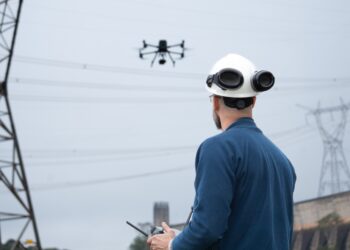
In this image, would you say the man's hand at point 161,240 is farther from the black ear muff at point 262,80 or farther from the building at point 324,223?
the building at point 324,223

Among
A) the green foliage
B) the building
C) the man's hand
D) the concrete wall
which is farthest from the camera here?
the green foliage

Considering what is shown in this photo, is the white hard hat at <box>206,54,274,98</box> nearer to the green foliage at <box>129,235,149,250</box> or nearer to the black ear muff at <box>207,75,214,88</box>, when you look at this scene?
the black ear muff at <box>207,75,214,88</box>

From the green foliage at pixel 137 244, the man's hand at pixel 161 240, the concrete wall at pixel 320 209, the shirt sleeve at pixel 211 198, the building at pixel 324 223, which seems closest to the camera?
the shirt sleeve at pixel 211 198

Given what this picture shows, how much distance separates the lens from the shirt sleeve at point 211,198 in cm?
377

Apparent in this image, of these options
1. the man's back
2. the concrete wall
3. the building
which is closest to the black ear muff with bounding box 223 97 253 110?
the man's back

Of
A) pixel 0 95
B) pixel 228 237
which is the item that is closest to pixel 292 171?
pixel 228 237

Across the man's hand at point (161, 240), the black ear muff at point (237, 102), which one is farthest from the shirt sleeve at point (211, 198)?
the black ear muff at point (237, 102)

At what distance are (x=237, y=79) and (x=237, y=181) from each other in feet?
1.96

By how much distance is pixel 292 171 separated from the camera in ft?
14.2

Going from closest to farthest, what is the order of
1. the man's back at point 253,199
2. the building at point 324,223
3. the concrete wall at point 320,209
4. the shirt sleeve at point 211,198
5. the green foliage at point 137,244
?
the shirt sleeve at point 211,198 → the man's back at point 253,199 → the building at point 324,223 → the concrete wall at point 320,209 → the green foliage at point 137,244

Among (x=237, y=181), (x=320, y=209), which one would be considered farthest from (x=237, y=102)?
(x=320, y=209)

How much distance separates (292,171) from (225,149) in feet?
2.11

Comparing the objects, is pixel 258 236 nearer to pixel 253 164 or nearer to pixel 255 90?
pixel 253 164

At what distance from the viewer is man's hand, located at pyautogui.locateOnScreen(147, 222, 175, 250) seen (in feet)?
13.4
